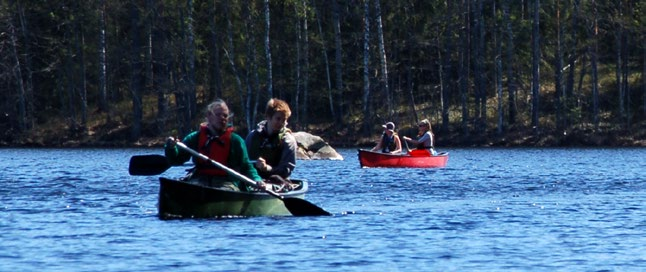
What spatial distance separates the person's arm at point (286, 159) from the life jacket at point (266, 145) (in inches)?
2.6

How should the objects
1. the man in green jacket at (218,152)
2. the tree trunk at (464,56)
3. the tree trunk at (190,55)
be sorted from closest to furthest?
the man in green jacket at (218,152), the tree trunk at (190,55), the tree trunk at (464,56)

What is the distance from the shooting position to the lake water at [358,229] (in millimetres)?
14555

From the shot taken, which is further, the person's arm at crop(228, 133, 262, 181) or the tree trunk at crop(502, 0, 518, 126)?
the tree trunk at crop(502, 0, 518, 126)

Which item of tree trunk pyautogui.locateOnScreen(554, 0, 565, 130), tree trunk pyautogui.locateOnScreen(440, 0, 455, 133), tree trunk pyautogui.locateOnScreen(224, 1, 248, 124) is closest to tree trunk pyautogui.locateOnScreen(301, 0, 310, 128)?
tree trunk pyautogui.locateOnScreen(224, 1, 248, 124)

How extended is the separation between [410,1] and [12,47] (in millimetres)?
20473

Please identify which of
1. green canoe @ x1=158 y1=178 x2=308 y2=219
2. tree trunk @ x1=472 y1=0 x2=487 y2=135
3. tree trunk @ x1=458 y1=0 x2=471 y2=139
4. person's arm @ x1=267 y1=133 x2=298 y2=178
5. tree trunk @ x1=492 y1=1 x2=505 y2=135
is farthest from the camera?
tree trunk @ x1=458 y1=0 x2=471 y2=139

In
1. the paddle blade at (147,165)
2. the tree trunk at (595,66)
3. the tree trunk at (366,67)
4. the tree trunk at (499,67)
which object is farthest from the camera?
the tree trunk at (595,66)

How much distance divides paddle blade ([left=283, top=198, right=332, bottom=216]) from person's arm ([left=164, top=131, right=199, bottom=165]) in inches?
71.8

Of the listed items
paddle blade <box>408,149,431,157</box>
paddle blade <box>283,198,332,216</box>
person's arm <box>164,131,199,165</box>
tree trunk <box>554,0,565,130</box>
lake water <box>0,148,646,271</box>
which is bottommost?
lake water <box>0,148,646,271</box>

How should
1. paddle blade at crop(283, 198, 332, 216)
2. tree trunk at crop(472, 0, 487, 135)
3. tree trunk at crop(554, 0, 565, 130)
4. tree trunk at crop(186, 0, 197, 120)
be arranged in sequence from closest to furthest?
paddle blade at crop(283, 198, 332, 216) → tree trunk at crop(186, 0, 197, 120) → tree trunk at crop(554, 0, 565, 130) → tree trunk at crop(472, 0, 487, 135)

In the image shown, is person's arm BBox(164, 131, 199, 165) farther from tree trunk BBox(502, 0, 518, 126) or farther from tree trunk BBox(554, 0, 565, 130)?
tree trunk BBox(554, 0, 565, 130)

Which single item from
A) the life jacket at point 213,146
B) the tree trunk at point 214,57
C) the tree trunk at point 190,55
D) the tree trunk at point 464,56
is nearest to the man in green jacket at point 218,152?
the life jacket at point 213,146

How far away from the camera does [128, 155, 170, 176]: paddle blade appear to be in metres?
18.6

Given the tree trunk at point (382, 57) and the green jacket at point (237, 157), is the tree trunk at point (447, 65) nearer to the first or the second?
the tree trunk at point (382, 57)
